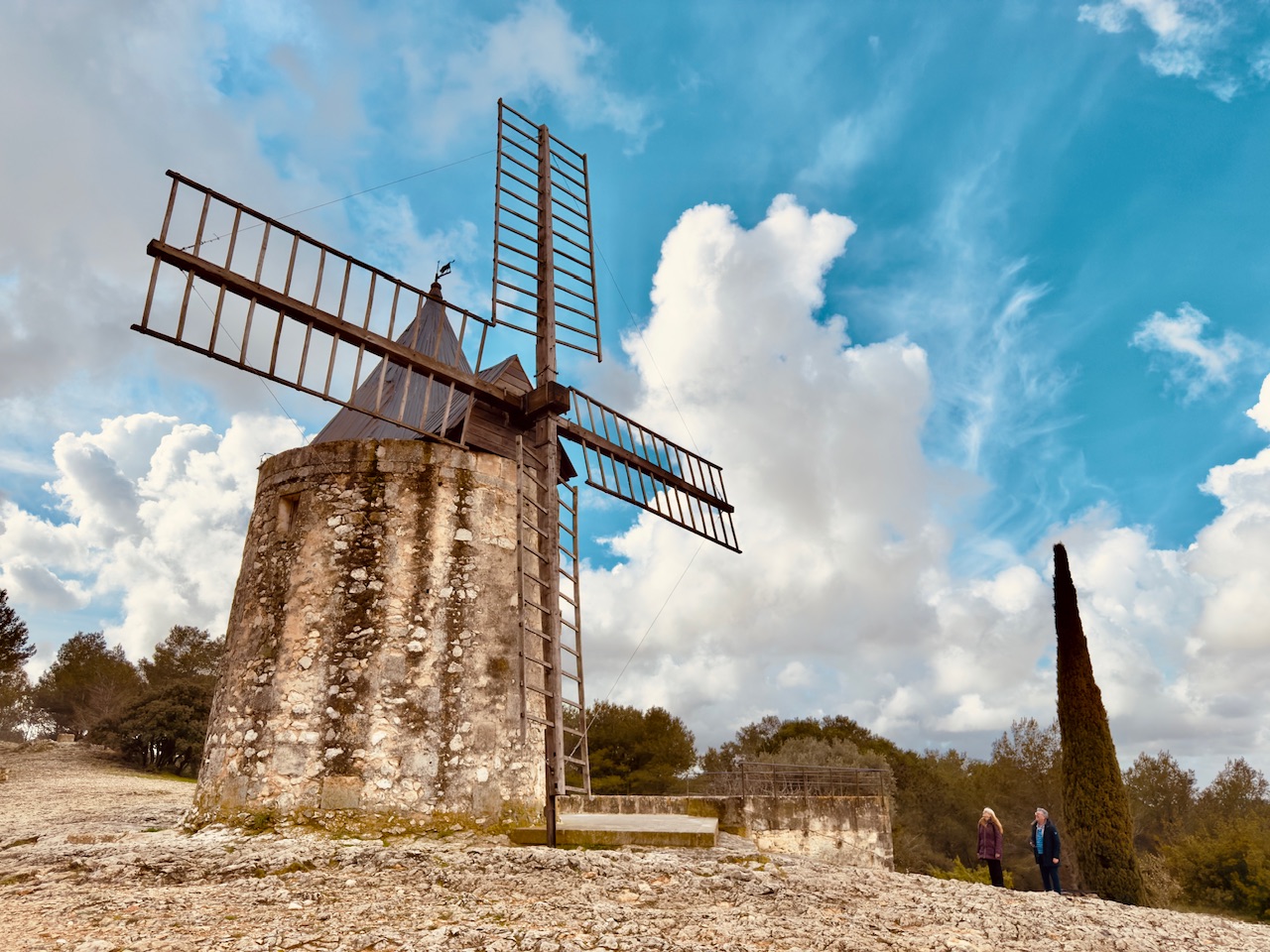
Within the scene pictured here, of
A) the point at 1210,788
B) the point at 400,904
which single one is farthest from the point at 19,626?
the point at 1210,788

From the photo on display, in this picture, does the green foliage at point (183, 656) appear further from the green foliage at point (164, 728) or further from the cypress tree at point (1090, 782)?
the cypress tree at point (1090, 782)

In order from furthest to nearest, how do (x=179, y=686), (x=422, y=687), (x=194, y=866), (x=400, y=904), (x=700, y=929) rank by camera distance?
(x=179, y=686)
(x=422, y=687)
(x=194, y=866)
(x=400, y=904)
(x=700, y=929)

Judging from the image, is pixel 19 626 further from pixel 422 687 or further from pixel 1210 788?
pixel 1210 788

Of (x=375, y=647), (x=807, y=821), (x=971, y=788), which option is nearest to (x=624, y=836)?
(x=375, y=647)

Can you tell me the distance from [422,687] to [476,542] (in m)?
1.68

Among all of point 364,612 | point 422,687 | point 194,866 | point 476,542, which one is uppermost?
point 476,542

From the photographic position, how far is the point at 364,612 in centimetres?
883

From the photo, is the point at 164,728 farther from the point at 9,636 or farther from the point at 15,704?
the point at 15,704

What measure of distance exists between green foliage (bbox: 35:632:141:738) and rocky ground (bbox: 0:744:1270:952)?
3912cm

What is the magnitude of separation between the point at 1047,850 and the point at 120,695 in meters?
42.4

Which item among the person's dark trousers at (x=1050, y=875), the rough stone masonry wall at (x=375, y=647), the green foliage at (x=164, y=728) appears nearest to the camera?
the rough stone masonry wall at (x=375, y=647)

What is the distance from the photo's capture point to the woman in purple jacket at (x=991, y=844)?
34.7 ft

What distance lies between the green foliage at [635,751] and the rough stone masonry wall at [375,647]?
21.7m

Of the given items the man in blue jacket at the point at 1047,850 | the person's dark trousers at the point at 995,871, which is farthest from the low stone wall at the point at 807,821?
the man in blue jacket at the point at 1047,850
